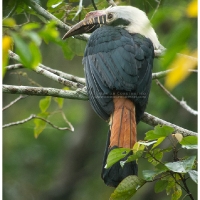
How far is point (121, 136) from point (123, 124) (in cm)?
12

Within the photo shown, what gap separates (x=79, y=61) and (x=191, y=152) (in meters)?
3.03

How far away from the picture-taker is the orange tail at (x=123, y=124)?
315 centimetres

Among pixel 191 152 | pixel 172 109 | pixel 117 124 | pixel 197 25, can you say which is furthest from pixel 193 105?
pixel 197 25

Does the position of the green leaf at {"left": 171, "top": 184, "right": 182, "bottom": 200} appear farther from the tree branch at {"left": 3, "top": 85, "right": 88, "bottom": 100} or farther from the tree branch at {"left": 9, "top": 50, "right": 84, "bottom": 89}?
the tree branch at {"left": 9, "top": 50, "right": 84, "bottom": 89}

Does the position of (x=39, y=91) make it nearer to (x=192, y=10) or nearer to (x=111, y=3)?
(x=111, y=3)

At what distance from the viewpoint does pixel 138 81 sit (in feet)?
11.6

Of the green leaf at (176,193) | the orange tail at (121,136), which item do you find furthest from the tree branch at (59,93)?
the green leaf at (176,193)

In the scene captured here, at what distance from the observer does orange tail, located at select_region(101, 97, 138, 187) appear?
308 centimetres

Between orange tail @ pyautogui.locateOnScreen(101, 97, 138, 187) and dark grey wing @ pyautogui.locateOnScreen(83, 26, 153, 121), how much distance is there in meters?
0.07

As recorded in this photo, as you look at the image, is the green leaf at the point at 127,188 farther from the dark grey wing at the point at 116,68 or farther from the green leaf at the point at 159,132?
the dark grey wing at the point at 116,68

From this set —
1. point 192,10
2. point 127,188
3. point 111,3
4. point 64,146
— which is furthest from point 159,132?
point 64,146

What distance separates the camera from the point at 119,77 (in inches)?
136

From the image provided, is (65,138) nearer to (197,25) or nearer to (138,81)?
(138,81)

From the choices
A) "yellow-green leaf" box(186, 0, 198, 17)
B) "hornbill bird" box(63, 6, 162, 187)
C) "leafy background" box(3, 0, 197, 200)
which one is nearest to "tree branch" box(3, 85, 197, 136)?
"hornbill bird" box(63, 6, 162, 187)
